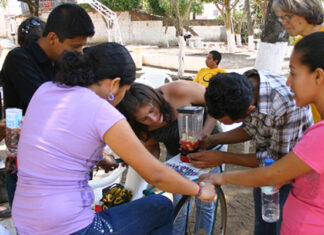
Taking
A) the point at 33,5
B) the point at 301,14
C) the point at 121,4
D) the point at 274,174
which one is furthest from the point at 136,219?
the point at 121,4

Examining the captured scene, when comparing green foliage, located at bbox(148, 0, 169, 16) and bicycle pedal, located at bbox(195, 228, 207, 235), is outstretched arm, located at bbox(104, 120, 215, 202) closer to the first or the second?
bicycle pedal, located at bbox(195, 228, 207, 235)

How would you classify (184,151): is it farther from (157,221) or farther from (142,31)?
(142,31)

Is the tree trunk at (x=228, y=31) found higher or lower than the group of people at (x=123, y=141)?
higher

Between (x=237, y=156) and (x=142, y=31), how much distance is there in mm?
29234

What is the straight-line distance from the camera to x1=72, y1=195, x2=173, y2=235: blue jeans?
4.71 ft

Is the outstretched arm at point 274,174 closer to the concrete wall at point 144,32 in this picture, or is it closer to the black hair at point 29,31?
the black hair at point 29,31

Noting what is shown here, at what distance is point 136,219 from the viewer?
5.05 ft

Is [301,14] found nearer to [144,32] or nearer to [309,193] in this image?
[309,193]

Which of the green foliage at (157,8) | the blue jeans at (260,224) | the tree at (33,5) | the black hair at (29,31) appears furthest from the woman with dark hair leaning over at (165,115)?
the green foliage at (157,8)

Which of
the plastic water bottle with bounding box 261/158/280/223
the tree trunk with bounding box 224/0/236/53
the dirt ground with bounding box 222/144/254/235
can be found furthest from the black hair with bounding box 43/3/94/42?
the tree trunk with bounding box 224/0/236/53

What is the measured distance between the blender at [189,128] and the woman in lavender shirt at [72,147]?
0.69 metres

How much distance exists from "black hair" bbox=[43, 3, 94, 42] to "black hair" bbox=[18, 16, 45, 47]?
0.35 m

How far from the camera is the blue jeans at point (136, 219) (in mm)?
1437

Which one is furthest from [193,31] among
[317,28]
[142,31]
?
[317,28]
